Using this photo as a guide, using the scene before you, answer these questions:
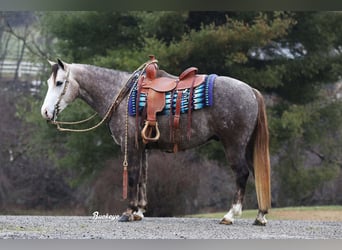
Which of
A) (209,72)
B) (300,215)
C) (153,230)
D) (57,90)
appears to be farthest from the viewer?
(209,72)

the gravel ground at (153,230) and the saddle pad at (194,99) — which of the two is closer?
the gravel ground at (153,230)

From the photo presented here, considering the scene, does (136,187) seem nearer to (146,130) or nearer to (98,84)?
(146,130)

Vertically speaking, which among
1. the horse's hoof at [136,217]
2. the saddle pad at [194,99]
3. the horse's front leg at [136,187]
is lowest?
the horse's hoof at [136,217]

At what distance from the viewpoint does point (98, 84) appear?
6.94 m

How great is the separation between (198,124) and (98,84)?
1.10m

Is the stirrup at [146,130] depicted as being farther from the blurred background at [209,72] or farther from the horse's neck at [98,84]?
the blurred background at [209,72]

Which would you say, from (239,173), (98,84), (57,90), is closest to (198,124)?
(239,173)

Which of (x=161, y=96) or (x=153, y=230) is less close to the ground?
(x=161, y=96)

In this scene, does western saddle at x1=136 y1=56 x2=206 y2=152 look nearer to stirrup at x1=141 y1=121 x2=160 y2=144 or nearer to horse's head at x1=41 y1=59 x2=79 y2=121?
stirrup at x1=141 y1=121 x2=160 y2=144

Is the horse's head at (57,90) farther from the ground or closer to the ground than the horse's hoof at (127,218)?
farther from the ground

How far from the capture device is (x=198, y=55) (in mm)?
10859

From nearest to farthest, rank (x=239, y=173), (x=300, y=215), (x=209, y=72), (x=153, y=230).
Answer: (x=153, y=230) → (x=239, y=173) → (x=300, y=215) → (x=209, y=72)

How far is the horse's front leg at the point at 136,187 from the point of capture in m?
6.77

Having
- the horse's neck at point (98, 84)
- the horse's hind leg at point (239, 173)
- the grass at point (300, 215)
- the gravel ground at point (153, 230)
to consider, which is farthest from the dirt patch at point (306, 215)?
the horse's neck at point (98, 84)
